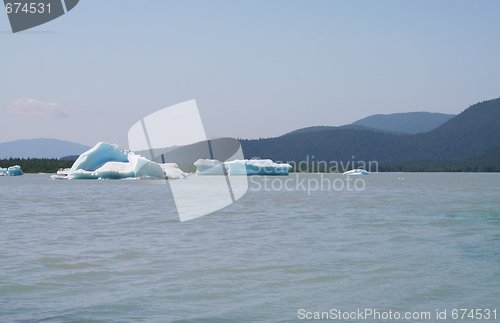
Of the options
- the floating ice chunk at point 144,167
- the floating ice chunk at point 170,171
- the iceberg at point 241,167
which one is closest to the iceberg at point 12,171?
the iceberg at point 241,167

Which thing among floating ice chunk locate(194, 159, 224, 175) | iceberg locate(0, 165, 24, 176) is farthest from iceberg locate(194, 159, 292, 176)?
iceberg locate(0, 165, 24, 176)

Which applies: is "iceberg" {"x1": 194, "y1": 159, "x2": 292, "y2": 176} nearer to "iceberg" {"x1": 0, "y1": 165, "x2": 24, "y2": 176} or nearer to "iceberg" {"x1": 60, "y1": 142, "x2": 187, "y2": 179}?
"iceberg" {"x1": 60, "y1": 142, "x2": 187, "y2": 179}

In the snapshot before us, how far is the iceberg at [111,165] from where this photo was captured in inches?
2376

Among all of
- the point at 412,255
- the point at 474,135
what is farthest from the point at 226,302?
the point at 474,135

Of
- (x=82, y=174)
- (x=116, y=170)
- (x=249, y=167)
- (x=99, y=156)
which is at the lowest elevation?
(x=249, y=167)

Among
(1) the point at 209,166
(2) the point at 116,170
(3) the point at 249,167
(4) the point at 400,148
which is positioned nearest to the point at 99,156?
(2) the point at 116,170

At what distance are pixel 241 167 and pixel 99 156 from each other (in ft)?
64.3

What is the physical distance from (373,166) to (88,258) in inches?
6541

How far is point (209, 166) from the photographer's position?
82.8 m

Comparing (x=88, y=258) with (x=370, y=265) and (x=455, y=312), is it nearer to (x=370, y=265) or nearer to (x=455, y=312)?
(x=370, y=265)

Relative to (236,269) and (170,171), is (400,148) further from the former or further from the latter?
(236,269)

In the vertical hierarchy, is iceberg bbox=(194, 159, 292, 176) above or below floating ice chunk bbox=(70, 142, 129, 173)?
below

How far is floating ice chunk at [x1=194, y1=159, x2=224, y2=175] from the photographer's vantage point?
80.1m

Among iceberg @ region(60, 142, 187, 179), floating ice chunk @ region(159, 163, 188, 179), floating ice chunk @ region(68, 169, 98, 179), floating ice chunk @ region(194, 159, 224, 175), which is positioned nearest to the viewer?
iceberg @ region(60, 142, 187, 179)
